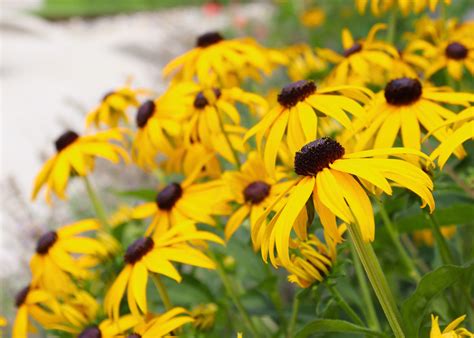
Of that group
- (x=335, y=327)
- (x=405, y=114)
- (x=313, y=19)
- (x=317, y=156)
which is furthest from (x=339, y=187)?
(x=313, y=19)

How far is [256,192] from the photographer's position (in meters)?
1.09

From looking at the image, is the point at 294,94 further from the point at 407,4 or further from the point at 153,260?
the point at 407,4

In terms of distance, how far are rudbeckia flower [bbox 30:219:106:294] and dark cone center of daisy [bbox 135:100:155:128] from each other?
0.72 ft

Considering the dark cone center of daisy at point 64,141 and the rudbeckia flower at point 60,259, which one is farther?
the dark cone center of daisy at point 64,141

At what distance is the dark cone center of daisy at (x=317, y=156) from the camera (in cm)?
76

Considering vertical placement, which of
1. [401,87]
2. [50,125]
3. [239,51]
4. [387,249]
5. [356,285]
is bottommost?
[356,285]

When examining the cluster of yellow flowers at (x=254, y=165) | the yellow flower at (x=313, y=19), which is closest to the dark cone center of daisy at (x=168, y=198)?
the cluster of yellow flowers at (x=254, y=165)

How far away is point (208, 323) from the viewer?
3.75 feet

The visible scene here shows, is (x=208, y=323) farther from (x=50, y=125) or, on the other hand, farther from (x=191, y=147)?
(x=50, y=125)

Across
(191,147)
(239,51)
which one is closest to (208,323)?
(191,147)

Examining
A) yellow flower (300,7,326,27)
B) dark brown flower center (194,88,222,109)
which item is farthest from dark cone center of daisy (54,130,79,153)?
yellow flower (300,7,326,27)

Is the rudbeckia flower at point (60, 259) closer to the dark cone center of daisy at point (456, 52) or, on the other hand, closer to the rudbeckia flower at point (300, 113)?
the rudbeckia flower at point (300, 113)

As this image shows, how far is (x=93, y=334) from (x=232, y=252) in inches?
14.3

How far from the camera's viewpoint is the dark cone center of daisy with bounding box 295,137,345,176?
76 centimetres
